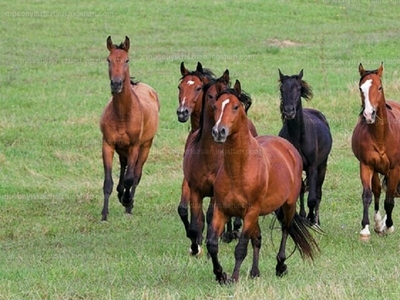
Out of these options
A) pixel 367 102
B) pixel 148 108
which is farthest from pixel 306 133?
pixel 148 108

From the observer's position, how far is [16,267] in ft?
31.2

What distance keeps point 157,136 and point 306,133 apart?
624cm

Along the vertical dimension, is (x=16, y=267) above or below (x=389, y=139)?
below

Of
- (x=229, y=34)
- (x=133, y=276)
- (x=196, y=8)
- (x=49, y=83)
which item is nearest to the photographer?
(x=133, y=276)

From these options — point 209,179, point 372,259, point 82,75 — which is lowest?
point 82,75

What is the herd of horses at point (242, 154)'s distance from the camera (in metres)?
8.32

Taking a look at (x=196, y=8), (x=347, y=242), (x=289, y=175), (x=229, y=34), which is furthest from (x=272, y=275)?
(x=196, y=8)

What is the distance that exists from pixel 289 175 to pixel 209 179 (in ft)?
3.27

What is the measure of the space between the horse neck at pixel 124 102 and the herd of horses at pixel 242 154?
0.05 ft

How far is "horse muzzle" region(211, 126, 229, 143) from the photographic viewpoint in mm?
7812

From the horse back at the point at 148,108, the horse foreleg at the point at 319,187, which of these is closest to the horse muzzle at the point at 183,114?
the horse foreleg at the point at 319,187

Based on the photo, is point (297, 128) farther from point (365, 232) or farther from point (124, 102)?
point (124, 102)

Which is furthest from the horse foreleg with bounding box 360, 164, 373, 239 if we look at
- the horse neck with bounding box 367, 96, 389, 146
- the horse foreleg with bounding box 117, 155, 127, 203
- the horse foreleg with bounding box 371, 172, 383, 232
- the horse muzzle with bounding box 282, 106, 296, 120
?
the horse foreleg with bounding box 117, 155, 127, 203

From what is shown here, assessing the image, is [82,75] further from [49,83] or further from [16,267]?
[16,267]
